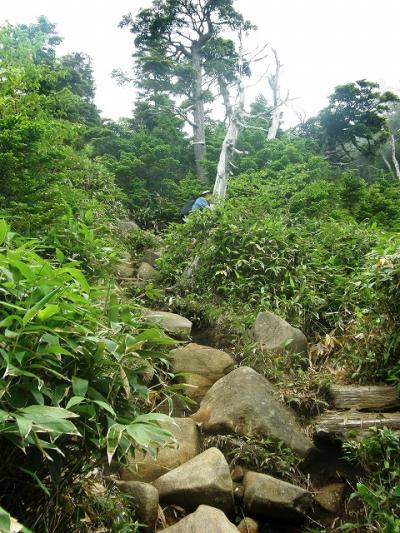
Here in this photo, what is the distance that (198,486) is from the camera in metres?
3.08

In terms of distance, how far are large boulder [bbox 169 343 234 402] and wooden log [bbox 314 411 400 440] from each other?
1442 millimetres

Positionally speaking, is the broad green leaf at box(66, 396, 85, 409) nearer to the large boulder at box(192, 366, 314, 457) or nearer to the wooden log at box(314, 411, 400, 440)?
the large boulder at box(192, 366, 314, 457)

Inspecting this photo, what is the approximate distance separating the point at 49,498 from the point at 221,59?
19438 millimetres

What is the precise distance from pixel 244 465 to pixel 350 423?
1024 mm

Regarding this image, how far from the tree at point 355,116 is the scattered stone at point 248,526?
16131 millimetres

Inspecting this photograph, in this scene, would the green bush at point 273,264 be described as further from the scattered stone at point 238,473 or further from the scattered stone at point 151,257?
the scattered stone at point 238,473

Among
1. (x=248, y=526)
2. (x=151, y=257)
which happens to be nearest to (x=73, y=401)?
(x=248, y=526)

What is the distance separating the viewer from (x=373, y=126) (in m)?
16.5

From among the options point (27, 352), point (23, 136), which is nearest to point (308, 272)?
point (23, 136)

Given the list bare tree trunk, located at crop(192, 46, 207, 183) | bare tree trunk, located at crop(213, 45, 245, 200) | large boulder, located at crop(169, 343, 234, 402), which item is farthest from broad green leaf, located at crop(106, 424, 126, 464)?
bare tree trunk, located at crop(192, 46, 207, 183)

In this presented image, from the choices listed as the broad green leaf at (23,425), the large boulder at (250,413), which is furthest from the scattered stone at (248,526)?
the broad green leaf at (23,425)

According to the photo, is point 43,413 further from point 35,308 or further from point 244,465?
point 244,465

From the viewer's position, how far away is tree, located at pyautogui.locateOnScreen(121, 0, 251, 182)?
17.5 metres

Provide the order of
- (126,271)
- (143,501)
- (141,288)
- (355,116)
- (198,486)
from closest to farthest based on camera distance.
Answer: (143,501)
(198,486)
(141,288)
(126,271)
(355,116)
